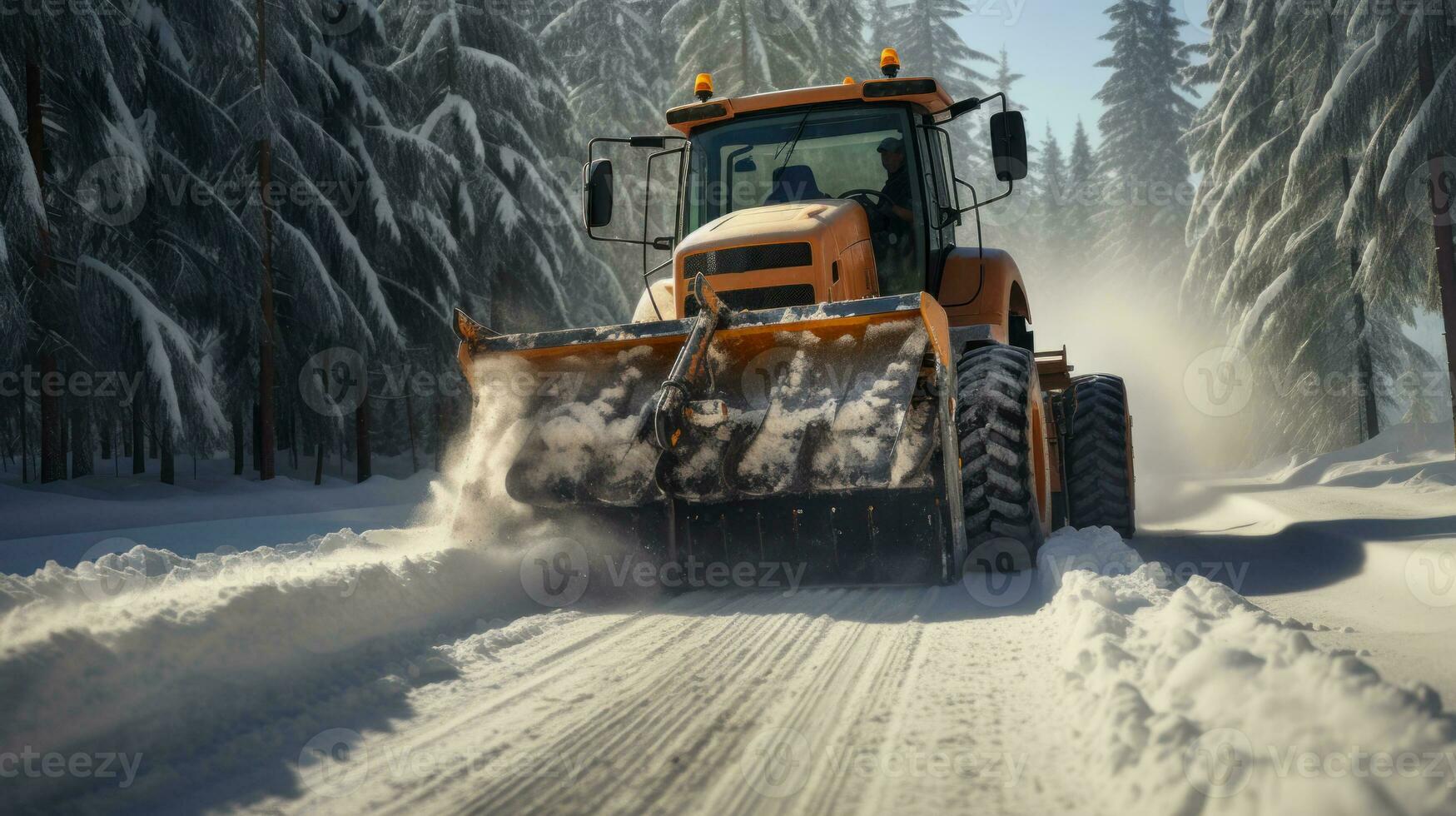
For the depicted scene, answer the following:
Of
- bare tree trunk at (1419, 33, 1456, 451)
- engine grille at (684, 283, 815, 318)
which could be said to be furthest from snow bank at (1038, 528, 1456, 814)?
bare tree trunk at (1419, 33, 1456, 451)

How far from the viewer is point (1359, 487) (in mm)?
11852

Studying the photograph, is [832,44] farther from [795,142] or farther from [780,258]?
[780,258]

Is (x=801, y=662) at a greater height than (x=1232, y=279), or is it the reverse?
(x=1232, y=279)

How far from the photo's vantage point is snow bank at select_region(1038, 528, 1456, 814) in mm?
2070

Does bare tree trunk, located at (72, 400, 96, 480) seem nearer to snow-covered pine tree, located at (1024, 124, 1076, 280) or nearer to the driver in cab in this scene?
the driver in cab

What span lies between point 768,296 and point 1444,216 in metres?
12.3

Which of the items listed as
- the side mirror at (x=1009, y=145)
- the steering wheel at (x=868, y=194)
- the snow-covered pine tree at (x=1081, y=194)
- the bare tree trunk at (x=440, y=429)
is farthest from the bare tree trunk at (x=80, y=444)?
the snow-covered pine tree at (x=1081, y=194)

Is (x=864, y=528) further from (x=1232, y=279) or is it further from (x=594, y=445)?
(x=1232, y=279)

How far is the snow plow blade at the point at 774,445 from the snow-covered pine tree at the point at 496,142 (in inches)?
607

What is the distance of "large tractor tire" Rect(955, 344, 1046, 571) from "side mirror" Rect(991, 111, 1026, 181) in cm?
160

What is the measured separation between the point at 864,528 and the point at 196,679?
3167 mm

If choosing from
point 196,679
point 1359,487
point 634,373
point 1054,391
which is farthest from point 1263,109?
point 196,679

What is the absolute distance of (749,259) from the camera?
607cm

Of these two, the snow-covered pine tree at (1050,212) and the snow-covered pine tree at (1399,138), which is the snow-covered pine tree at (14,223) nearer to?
the snow-covered pine tree at (1399,138)
